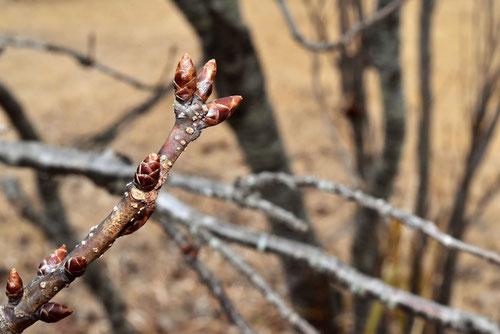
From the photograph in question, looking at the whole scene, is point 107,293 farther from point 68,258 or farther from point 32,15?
point 32,15

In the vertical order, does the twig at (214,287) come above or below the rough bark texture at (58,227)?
above

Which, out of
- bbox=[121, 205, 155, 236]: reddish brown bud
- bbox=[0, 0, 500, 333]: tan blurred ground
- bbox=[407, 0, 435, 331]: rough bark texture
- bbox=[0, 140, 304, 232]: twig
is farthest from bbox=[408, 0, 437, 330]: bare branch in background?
bbox=[121, 205, 155, 236]: reddish brown bud

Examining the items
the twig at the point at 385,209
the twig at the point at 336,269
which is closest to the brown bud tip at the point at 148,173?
the twig at the point at 385,209

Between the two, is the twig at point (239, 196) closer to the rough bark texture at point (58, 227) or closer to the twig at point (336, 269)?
the twig at point (336, 269)

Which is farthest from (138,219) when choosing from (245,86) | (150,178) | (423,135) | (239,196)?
(423,135)

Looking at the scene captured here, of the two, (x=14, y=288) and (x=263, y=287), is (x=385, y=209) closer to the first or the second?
(x=263, y=287)

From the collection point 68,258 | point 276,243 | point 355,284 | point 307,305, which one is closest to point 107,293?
point 307,305
